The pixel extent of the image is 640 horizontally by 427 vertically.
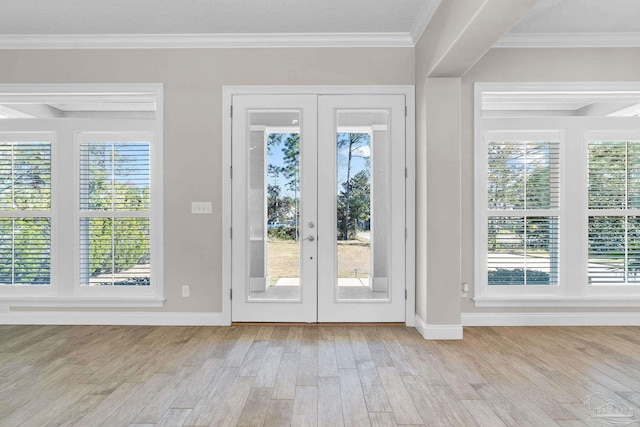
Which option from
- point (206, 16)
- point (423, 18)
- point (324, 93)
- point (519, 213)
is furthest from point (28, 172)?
point (519, 213)

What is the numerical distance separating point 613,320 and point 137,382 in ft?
14.4

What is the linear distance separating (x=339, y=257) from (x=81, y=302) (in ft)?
8.62

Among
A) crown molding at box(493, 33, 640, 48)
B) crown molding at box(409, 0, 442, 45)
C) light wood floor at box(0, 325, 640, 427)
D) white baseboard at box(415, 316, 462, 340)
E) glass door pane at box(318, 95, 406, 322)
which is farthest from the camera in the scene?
glass door pane at box(318, 95, 406, 322)

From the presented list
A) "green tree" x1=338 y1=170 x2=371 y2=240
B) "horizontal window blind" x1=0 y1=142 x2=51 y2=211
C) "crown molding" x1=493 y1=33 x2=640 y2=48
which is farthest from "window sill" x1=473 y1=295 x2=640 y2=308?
"horizontal window blind" x1=0 y1=142 x2=51 y2=211

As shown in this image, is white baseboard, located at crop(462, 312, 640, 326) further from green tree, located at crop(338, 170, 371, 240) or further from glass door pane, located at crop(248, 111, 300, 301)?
glass door pane, located at crop(248, 111, 300, 301)

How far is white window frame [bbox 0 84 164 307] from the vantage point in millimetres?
3949

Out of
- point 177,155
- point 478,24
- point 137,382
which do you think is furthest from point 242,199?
point 478,24

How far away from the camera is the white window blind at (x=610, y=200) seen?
4023 millimetres

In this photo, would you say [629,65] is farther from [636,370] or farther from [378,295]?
[378,295]

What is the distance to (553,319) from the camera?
3965mm

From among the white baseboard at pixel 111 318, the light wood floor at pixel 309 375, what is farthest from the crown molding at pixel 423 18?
the white baseboard at pixel 111 318

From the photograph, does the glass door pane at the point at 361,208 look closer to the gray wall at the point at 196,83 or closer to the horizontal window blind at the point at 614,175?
the gray wall at the point at 196,83

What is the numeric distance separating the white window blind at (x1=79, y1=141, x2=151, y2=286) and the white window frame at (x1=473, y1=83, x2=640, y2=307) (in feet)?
11.1

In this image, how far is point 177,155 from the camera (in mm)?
3939
